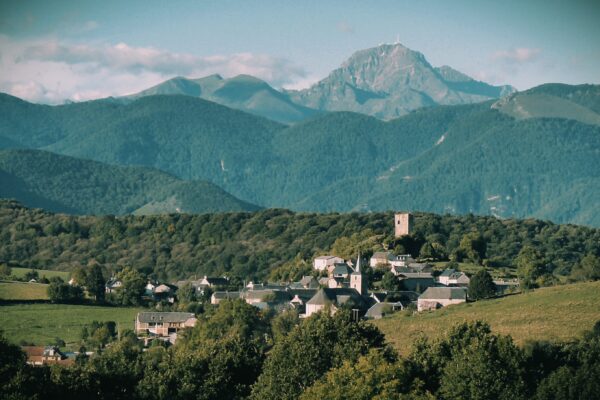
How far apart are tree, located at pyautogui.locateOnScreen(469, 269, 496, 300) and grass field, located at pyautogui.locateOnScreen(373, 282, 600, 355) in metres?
3.99

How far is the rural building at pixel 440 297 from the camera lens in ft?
378

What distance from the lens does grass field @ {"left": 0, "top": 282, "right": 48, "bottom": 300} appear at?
5192 inches

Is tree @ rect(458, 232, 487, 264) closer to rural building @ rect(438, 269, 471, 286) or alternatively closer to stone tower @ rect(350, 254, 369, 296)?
rural building @ rect(438, 269, 471, 286)

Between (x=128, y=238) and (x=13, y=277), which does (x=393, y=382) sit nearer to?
(x=13, y=277)

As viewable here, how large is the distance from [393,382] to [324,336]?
1360 centimetres

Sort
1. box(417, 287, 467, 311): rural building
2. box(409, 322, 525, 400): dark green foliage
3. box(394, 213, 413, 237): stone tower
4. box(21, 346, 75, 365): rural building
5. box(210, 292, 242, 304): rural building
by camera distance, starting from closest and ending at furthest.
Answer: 1. box(409, 322, 525, 400): dark green foliage
2. box(21, 346, 75, 365): rural building
3. box(417, 287, 467, 311): rural building
4. box(210, 292, 242, 304): rural building
5. box(394, 213, 413, 237): stone tower

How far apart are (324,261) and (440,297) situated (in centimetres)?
3363

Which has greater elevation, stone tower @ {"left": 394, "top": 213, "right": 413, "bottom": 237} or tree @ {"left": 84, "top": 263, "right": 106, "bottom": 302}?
stone tower @ {"left": 394, "top": 213, "right": 413, "bottom": 237}

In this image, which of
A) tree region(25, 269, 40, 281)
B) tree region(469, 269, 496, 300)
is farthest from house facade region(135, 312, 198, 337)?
tree region(25, 269, 40, 281)

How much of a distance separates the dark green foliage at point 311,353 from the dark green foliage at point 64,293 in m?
50.2

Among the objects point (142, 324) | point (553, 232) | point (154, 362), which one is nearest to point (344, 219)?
point (553, 232)

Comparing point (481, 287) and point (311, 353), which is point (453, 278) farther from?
point (311, 353)

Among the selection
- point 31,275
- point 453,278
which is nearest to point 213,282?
point 31,275

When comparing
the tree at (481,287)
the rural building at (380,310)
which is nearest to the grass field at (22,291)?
the rural building at (380,310)
